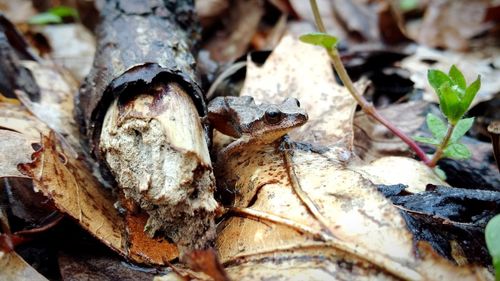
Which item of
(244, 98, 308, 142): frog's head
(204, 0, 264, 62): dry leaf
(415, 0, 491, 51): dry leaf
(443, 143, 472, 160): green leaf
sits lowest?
(415, 0, 491, 51): dry leaf

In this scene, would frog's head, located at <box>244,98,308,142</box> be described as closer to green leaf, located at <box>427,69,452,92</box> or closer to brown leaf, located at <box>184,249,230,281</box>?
green leaf, located at <box>427,69,452,92</box>

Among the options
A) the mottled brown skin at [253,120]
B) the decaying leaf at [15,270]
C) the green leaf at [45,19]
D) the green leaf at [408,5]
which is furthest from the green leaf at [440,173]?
the green leaf at [45,19]

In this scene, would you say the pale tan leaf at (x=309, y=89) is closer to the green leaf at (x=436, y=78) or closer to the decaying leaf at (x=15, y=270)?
the green leaf at (x=436, y=78)

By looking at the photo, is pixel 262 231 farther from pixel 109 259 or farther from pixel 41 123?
pixel 41 123

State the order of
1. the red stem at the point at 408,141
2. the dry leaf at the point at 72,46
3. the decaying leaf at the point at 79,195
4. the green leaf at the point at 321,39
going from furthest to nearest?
the dry leaf at the point at 72,46 < the red stem at the point at 408,141 < the green leaf at the point at 321,39 < the decaying leaf at the point at 79,195

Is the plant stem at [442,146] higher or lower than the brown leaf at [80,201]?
lower

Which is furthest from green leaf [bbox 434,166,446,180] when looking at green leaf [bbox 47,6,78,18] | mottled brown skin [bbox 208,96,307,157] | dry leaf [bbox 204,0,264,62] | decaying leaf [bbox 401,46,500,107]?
green leaf [bbox 47,6,78,18]

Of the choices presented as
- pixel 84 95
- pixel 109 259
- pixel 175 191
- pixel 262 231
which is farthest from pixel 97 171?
pixel 262 231
